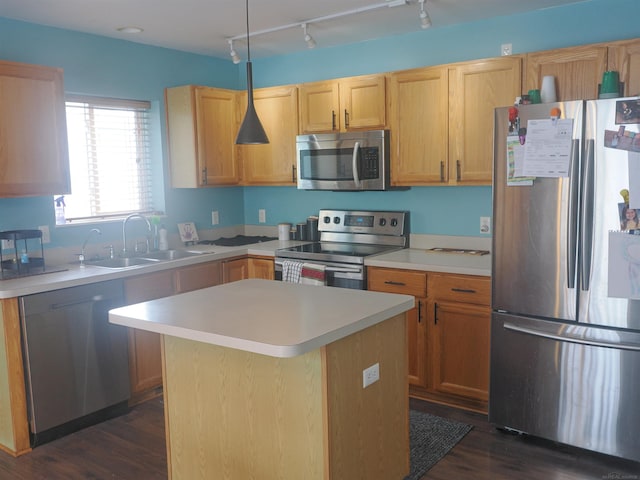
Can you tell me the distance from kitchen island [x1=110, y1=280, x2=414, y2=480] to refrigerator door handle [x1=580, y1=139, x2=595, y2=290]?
3.07 feet

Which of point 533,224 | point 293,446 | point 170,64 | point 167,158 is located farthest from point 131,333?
point 533,224

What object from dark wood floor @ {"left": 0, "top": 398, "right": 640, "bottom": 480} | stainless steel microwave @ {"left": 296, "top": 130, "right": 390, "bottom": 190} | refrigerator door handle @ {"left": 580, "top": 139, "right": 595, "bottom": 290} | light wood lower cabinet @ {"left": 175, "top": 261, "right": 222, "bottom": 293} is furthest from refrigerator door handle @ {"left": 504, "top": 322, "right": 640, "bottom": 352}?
light wood lower cabinet @ {"left": 175, "top": 261, "right": 222, "bottom": 293}

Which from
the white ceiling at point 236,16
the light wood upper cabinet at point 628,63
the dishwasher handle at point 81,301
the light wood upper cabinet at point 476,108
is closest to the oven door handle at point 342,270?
the light wood upper cabinet at point 476,108

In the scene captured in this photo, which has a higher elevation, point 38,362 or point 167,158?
point 167,158

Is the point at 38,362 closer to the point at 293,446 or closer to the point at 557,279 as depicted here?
the point at 293,446

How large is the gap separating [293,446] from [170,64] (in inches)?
133

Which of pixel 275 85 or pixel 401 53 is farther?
pixel 275 85

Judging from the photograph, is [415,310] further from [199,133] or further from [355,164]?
[199,133]

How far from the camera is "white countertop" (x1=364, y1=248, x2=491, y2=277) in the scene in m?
3.38

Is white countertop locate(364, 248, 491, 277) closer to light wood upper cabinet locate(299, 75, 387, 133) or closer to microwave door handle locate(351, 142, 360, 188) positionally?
microwave door handle locate(351, 142, 360, 188)

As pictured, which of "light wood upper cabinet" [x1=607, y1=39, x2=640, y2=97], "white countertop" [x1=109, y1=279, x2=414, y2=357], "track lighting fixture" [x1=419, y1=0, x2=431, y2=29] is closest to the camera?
"white countertop" [x1=109, y1=279, x2=414, y2=357]

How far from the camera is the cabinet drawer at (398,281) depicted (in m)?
3.57

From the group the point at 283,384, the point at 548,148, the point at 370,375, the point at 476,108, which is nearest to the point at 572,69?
the point at 476,108

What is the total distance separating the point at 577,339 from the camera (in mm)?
2816
